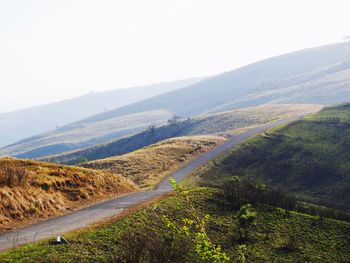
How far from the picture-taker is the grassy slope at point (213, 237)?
21.2 meters

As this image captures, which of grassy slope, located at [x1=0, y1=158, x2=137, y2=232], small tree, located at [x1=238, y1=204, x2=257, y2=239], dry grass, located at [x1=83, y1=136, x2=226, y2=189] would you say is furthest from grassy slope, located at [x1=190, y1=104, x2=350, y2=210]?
small tree, located at [x1=238, y1=204, x2=257, y2=239]

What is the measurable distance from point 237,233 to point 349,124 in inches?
2871

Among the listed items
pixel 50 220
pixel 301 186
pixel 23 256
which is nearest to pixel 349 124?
pixel 301 186

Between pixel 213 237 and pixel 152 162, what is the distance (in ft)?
152

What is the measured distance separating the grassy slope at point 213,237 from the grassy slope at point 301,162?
28224mm

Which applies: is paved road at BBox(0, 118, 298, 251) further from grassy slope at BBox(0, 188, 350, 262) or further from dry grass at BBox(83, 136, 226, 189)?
dry grass at BBox(83, 136, 226, 189)

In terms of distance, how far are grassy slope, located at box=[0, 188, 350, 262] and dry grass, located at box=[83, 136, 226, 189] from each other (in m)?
23.7

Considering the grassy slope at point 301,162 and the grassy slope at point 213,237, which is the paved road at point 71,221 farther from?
the grassy slope at point 301,162

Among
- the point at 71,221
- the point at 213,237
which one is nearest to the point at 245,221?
the point at 213,237

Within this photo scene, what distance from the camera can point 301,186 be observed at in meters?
68.0

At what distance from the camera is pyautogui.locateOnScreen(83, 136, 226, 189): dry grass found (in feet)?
206

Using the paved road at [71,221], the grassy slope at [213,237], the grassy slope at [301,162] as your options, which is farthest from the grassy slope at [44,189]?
the grassy slope at [301,162]

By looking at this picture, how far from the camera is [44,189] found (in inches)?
1309

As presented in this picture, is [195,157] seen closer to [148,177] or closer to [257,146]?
[257,146]
